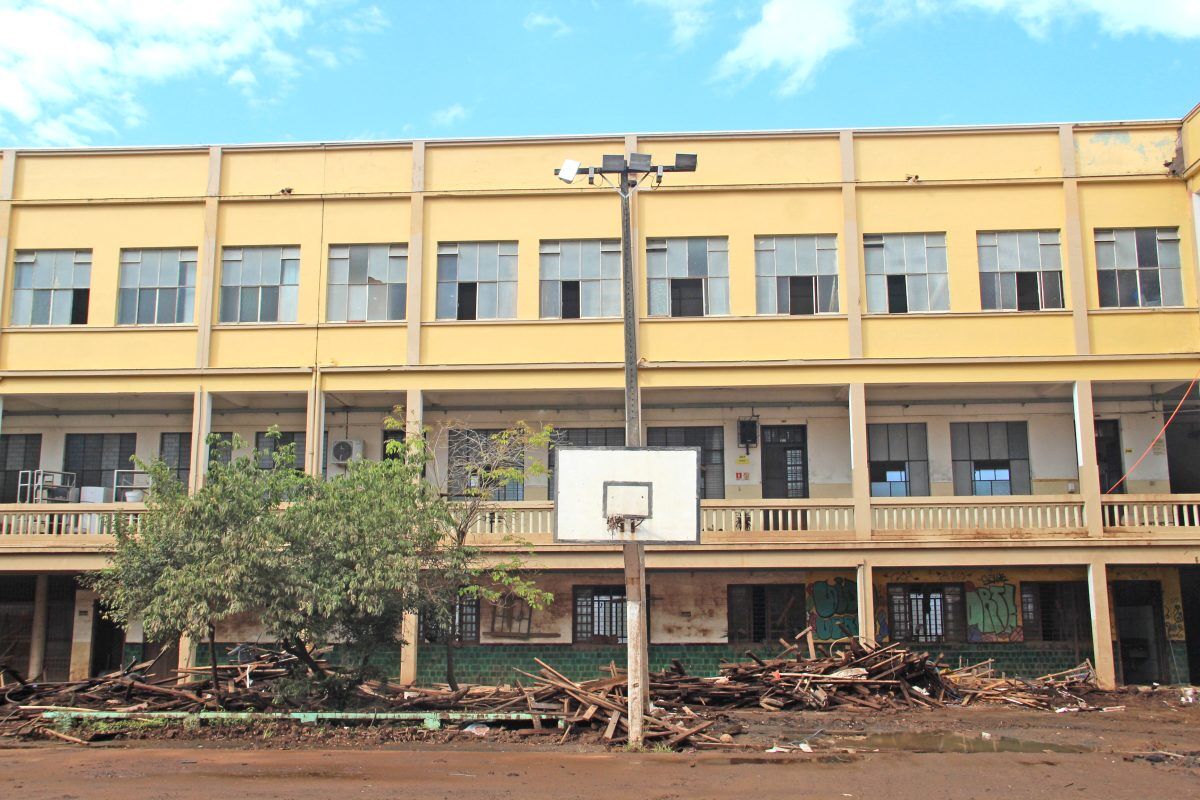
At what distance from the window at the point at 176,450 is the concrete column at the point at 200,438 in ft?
6.80

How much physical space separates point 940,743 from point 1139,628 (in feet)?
31.7

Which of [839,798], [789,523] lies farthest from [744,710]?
[839,798]

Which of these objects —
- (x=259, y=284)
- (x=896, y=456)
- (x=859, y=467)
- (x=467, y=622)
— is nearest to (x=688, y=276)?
(x=859, y=467)

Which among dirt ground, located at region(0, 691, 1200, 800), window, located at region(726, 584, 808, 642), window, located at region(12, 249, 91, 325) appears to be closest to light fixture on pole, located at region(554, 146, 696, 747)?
dirt ground, located at region(0, 691, 1200, 800)

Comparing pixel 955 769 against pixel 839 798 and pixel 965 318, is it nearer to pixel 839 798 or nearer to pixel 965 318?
pixel 839 798

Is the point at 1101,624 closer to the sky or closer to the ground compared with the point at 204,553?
closer to the ground

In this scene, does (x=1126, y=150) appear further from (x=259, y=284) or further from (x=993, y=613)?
(x=259, y=284)

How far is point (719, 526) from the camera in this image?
70.4ft

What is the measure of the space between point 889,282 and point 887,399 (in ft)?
8.77

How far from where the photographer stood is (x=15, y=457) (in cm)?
2438

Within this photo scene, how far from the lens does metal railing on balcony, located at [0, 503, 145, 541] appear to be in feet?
70.7

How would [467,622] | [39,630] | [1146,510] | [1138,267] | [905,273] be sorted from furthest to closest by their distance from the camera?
[39,630], [467,622], [905,273], [1138,267], [1146,510]

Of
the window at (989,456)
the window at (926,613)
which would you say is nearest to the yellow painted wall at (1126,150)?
the window at (989,456)

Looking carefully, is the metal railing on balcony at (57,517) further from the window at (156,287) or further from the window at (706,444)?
the window at (706,444)
